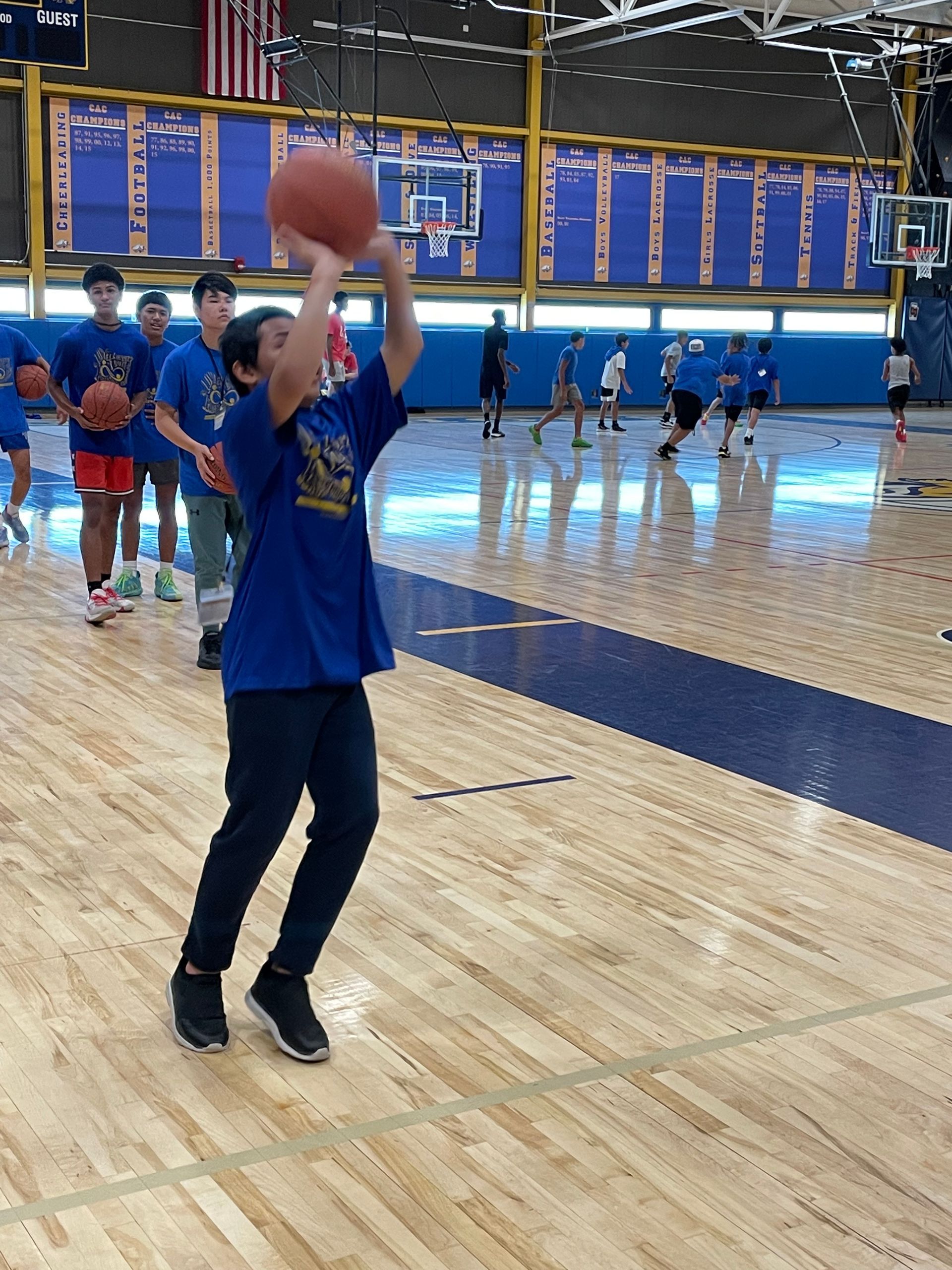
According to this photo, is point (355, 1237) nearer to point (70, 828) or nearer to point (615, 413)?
point (70, 828)

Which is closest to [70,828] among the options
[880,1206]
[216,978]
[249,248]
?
[216,978]

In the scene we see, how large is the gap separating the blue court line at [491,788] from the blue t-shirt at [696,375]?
1221 centimetres

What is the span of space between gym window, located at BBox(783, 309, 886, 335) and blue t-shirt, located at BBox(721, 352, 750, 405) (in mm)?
10106

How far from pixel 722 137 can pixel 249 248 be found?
8.95 metres

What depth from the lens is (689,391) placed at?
16.8 meters

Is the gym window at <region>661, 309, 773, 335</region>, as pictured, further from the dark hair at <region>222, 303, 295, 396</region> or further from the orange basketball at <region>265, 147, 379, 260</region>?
the orange basketball at <region>265, 147, 379, 260</region>

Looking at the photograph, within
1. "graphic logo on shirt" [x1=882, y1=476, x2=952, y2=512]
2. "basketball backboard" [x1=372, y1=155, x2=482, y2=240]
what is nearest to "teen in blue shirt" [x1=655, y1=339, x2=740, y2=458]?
"graphic logo on shirt" [x1=882, y1=476, x2=952, y2=512]

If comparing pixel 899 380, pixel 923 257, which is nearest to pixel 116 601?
pixel 899 380

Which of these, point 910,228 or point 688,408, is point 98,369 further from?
point 910,228

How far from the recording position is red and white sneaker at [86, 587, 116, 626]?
289 inches

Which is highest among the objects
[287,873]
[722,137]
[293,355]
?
[722,137]

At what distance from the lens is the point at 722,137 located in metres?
25.8

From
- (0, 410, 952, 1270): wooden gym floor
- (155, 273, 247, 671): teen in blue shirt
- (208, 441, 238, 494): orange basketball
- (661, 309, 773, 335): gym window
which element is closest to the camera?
(0, 410, 952, 1270): wooden gym floor

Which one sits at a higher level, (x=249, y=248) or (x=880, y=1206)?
(x=249, y=248)
